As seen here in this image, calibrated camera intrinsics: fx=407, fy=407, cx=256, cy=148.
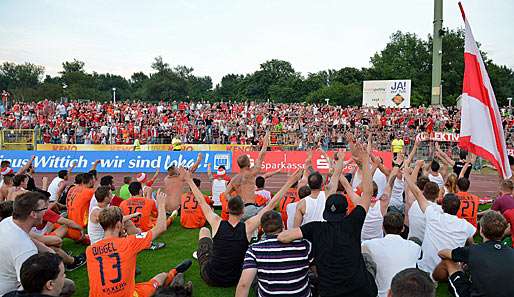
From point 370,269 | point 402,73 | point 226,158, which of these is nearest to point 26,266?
point 370,269

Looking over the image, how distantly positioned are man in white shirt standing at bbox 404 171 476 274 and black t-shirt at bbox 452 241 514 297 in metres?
1.20

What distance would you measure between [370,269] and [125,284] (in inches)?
112

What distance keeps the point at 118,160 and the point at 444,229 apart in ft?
62.5

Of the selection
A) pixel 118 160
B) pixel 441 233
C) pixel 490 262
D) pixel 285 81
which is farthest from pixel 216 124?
→ pixel 285 81

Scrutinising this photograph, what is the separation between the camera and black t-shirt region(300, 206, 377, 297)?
409 cm

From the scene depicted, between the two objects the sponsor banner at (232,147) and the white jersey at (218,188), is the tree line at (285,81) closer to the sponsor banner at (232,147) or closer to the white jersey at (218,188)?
the sponsor banner at (232,147)

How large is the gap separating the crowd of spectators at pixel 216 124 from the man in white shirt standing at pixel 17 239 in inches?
832

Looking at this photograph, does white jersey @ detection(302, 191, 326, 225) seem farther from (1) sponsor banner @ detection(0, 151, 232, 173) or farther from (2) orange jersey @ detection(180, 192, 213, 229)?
(1) sponsor banner @ detection(0, 151, 232, 173)

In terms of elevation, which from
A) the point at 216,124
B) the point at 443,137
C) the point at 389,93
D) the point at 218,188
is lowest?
the point at 218,188

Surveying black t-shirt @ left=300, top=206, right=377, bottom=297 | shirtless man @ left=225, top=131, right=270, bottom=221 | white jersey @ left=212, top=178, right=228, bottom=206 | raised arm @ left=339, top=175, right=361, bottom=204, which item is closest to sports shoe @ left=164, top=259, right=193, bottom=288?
shirtless man @ left=225, top=131, right=270, bottom=221

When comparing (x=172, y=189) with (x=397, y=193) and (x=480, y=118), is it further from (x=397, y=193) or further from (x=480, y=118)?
(x=480, y=118)

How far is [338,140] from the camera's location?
24875mm

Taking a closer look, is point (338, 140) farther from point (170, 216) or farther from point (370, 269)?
point (370, 269)

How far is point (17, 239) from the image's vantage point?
436cm
